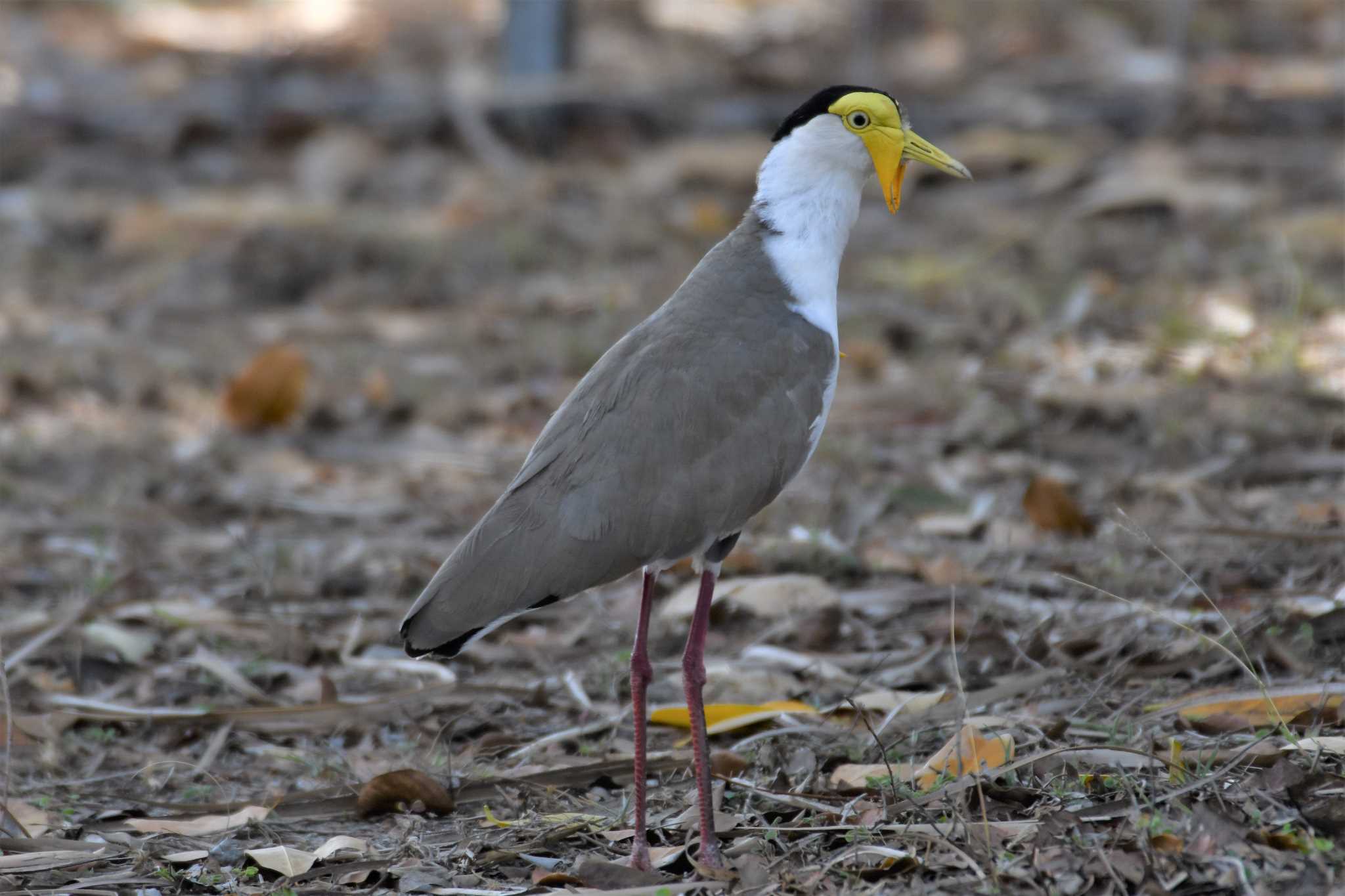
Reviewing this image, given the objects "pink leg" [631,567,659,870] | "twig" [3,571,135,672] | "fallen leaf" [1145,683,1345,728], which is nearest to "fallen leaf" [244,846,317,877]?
"pink leg" [631,567,659,870]

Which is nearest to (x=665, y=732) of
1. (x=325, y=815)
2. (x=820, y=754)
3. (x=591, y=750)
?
(x=591, y=750)

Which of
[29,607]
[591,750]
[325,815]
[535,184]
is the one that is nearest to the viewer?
[325,815]

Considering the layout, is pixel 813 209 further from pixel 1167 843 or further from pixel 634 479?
pixel 1167 843

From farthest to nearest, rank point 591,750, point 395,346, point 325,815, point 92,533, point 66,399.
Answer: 1. point 395,346
2. point 66,399
3. point 92,533
4. point 591,750
5. point 325,815

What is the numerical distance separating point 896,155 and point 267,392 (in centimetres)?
372

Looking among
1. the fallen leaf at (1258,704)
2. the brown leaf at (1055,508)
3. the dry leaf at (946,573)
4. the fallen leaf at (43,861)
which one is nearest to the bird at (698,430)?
the fallen leaf at (43,861)

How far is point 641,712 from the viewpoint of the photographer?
11.6 feet

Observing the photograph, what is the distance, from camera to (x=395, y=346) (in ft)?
25.7

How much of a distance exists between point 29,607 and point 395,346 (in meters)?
3.01

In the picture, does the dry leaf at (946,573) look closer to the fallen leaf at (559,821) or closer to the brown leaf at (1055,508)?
the brown leaf at (1055,508)

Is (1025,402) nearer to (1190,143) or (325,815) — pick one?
(325,815)

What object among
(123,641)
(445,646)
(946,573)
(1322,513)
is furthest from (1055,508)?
(123,641)

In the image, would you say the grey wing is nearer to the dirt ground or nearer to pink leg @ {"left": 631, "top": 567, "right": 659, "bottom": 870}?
pink leg @ {"left": 631, "top": 567, "right": 659, "bottom": 870}

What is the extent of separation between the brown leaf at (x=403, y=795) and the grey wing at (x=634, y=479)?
358mm
